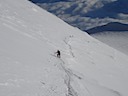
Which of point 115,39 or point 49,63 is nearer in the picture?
point 49,63

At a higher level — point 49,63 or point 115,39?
point 49,63

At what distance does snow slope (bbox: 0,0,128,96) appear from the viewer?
1709 cm

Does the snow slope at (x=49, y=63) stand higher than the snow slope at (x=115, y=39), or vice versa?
the snow slope at (x=49, y=63)

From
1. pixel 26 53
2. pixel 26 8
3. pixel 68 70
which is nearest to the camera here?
pixel 26 53

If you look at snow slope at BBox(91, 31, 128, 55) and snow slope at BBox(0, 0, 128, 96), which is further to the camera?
snow slope at BBox(91, 31, 128, 55)

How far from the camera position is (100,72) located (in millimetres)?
26641

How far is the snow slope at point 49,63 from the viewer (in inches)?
673

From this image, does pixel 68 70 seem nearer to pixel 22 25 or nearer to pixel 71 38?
pixel 22 25

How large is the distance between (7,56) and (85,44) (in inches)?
616

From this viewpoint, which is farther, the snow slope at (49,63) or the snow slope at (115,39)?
the snow slope at (115,39)

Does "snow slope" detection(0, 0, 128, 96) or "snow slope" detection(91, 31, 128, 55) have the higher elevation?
"snow slope" detection(0, 0, 128, 96)

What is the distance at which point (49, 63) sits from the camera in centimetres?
2144

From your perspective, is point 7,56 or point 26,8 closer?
point 7,56

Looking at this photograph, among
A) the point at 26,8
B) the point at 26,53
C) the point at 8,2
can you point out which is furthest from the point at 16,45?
the point at 26,8
